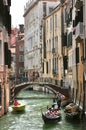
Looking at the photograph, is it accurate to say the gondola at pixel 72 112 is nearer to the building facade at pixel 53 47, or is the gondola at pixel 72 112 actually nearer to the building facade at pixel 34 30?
the building facade at pixel 53 47

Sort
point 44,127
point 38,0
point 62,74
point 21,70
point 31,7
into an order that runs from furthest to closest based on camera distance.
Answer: point 21,70, point 31,7, point 38,0, point 62,74, point 44,127

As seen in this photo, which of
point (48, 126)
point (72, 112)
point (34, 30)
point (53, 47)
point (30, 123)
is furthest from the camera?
point (34, 30)

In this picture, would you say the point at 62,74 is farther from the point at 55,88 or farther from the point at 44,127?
the point at 44,127

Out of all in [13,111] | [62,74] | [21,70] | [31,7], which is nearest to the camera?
[13,111]

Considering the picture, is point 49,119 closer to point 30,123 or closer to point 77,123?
point 30,123

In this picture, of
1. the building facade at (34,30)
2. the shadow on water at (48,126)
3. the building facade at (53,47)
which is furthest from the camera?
the building facade at (34,30)

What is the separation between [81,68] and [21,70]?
49247 mm

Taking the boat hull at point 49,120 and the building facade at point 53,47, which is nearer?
the boat hull at point 49,120

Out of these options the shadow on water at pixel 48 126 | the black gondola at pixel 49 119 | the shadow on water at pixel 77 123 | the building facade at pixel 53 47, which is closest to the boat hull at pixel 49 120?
the black gondola at pixel 49 119

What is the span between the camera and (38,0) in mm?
58750

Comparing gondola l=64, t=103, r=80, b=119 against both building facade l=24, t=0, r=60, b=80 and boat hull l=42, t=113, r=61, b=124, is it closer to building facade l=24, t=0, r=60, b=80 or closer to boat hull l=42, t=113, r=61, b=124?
boat hull l=42, t=113, r=61, b=124

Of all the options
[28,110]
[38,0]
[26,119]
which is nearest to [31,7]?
[38,0]

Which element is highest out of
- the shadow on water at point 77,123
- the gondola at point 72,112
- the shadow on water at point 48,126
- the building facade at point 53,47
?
the building facade at point 53,47

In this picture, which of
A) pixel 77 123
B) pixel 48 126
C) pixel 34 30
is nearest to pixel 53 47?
pixel 34 30
